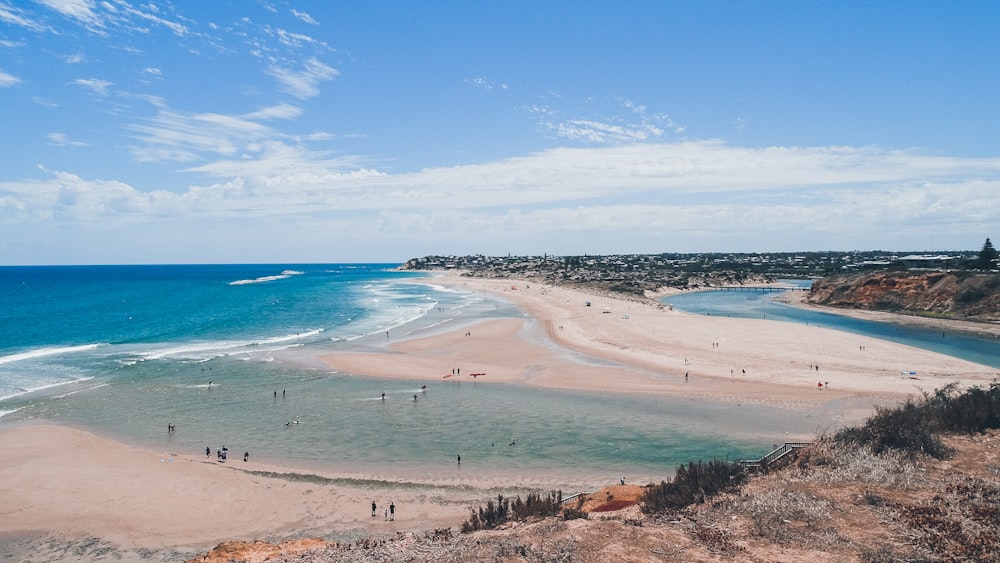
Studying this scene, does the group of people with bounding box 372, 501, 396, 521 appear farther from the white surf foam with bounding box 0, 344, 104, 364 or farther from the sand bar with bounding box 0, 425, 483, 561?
the white surf foam with bounding box 0, 344, 104, 364

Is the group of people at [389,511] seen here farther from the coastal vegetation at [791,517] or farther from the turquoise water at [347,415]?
the coastal vegetation at [791,517]

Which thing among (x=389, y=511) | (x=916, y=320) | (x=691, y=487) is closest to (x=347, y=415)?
(x=389, y=511)

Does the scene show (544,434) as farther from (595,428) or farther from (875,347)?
(875,347)

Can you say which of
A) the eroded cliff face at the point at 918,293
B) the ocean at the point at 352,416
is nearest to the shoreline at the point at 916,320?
the eroded cliff face at the point at 918,293

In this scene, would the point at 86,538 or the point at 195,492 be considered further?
the point at 195,492

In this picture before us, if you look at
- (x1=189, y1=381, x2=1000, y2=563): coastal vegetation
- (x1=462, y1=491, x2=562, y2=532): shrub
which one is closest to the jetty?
(x1=189, y1=381, x2=1000, y2=563): coastal vegetation

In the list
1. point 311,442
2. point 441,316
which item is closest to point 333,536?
point 311,442

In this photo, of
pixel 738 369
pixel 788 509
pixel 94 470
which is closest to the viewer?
pixel 788 509

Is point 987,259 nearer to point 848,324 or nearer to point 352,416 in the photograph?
point 848,324
